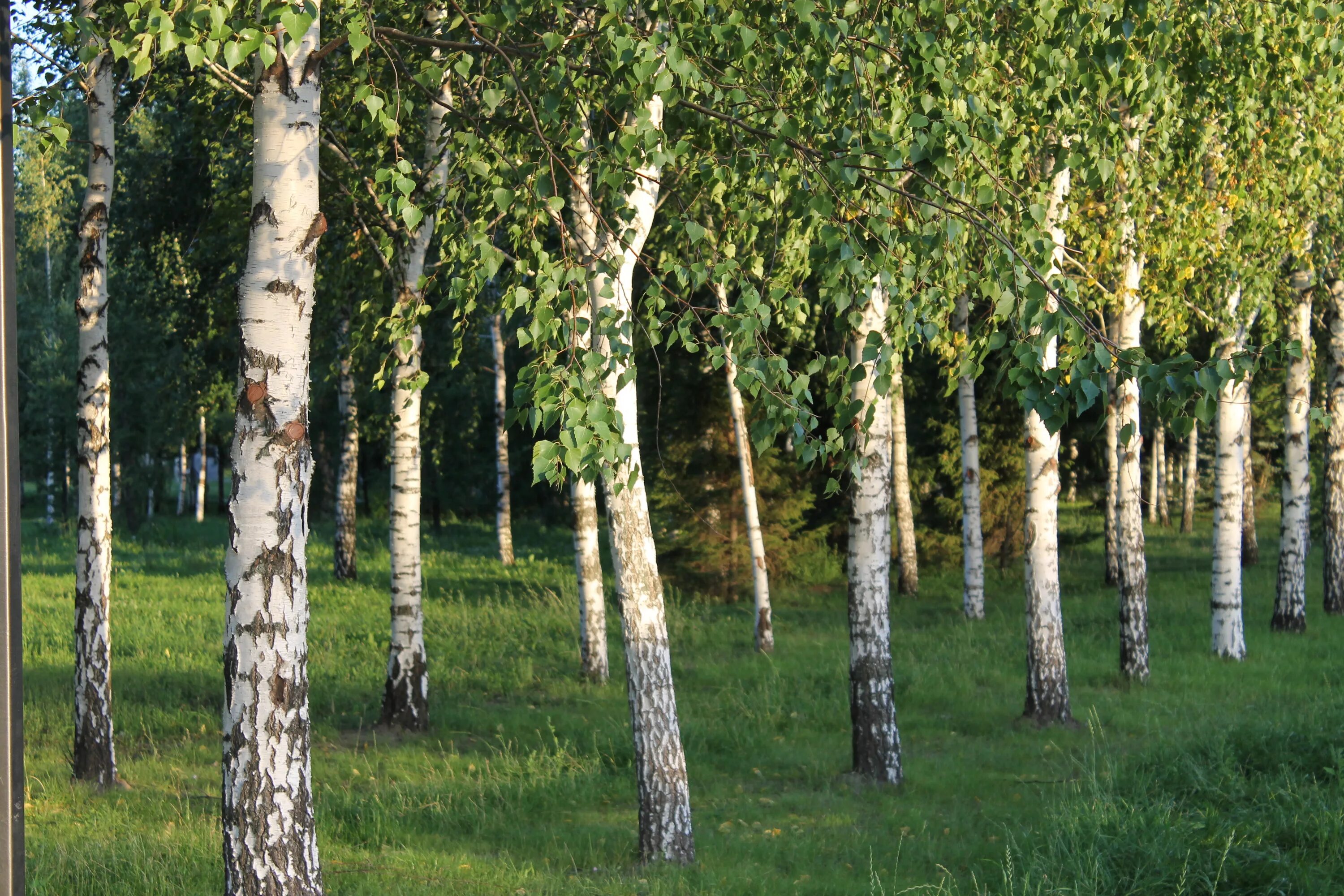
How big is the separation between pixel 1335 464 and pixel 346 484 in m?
15.7

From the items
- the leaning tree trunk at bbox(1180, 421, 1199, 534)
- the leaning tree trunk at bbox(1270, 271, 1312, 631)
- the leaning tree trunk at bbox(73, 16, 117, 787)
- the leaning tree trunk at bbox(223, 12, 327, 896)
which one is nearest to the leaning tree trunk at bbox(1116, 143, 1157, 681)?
the leaning tree trunk at bbox(1270, 271, 1312, 631)

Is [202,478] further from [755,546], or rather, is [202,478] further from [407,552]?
[407,552]

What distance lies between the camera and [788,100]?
24.8 feet

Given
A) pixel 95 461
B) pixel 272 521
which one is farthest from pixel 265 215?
pixel 95 461

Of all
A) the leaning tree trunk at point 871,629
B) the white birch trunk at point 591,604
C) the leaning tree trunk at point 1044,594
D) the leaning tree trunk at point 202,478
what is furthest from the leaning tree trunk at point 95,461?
the leaning tree trunk at point 202,478

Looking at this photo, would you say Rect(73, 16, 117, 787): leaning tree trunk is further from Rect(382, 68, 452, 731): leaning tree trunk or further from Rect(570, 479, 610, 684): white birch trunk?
Rect(570, 479, 610, 684): white birch trunk

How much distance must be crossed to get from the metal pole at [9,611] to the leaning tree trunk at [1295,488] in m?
15.1

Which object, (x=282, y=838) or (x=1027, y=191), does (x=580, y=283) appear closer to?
(x=282, y=838)

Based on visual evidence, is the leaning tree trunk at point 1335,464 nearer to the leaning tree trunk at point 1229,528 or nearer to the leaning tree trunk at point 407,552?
the leaning tree trunk at point 1229,528

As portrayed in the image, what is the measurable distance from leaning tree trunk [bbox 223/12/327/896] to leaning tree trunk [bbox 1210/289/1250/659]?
11.6 meters

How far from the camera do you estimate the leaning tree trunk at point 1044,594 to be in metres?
10.0

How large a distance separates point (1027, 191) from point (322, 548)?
2219 centimetres

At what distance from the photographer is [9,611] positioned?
237cm

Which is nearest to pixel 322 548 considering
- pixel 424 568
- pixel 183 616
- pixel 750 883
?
pixel 424 568
